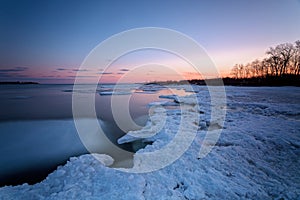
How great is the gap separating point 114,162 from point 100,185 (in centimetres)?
93

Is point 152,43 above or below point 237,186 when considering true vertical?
above

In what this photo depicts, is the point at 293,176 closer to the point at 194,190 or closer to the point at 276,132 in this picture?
the point at 194,190

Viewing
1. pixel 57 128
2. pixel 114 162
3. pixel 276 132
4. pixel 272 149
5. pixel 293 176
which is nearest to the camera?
pixel 293 176

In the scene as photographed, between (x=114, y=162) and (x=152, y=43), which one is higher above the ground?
(x=152, y=43)

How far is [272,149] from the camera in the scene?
3.64 m

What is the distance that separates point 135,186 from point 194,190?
0.98 m

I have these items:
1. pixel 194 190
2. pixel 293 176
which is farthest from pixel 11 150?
pixel 293 176

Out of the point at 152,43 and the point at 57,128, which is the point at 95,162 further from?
the point at 152,43

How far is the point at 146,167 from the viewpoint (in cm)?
304

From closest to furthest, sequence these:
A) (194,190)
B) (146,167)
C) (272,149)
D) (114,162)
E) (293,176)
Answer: (194,190)
(293,176)
(146,167)
(114,162)
(272,149)

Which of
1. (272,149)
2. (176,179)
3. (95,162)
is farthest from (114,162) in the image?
(272,149)

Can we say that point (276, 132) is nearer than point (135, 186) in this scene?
No

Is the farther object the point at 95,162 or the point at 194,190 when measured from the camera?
the point at 95,162

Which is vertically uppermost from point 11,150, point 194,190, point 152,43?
point 152,43
